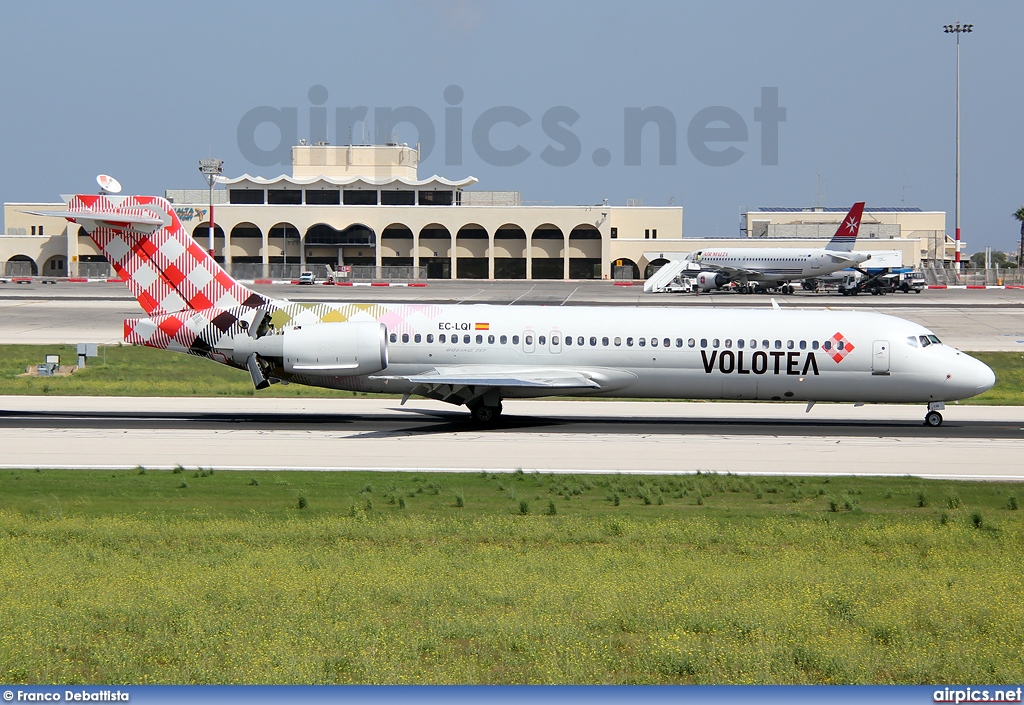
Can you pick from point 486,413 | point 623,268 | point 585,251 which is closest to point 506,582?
point 486,413

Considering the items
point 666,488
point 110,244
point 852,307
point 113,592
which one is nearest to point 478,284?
point 852,307

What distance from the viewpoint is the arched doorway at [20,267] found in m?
132

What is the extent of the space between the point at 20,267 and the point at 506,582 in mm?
134054

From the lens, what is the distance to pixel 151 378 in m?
43.2

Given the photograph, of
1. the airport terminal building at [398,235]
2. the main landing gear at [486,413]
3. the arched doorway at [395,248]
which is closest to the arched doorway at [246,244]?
the airport terminal building at [398,235]

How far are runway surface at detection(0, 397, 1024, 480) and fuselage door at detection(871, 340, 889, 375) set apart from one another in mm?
1765

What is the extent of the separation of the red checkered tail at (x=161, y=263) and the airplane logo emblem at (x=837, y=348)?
1620cm

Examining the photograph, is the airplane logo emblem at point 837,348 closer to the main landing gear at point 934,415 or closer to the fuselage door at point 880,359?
the fuselage door at point 880,359

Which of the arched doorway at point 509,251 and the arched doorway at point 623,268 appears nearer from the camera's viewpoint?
the arched doorway at point 623,268

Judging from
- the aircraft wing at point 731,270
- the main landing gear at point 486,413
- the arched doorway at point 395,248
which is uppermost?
the arched doorway at point 395,248

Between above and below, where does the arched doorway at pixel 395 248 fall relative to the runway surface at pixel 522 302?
above

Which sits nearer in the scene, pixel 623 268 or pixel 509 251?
pixel 623 268

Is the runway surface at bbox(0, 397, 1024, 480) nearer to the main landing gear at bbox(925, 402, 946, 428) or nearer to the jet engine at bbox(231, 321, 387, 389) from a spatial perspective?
the main landing gear at bbox(925, 402, 946, 428)

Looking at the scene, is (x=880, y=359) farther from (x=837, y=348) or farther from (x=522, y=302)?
(x=522, y=302)
